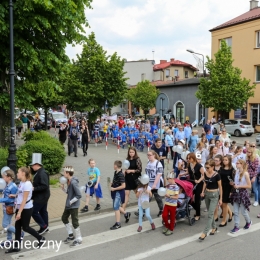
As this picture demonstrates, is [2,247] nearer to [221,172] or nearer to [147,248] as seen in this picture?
[147,248]

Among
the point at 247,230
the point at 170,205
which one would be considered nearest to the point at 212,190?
the point at 170,205

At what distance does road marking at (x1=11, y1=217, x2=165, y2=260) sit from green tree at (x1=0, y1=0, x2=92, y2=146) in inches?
255

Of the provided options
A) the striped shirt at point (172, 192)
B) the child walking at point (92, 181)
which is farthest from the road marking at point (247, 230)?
the child walking at point (92, 181)

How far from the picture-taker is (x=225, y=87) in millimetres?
27844

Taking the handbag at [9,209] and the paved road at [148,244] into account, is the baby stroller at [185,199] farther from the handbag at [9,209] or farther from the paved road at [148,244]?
the handbag at [9,209]

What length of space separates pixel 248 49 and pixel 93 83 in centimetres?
1830

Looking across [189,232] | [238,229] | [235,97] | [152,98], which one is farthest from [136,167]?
[152,98]

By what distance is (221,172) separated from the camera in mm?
7582

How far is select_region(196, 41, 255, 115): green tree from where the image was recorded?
28047 mm

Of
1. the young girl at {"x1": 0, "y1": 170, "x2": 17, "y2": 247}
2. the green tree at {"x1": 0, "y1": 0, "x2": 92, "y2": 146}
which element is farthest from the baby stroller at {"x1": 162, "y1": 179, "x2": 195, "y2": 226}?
the green tree at {"x1": 0, "y1": 0, "x2": 92, "y2": 146}

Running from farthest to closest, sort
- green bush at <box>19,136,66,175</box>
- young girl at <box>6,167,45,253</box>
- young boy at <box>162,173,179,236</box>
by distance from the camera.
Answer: green bush at <box>19,136,66,175</box> → young boy at <box>162,173,179,236</box> → young girl at <box>6,167,45,253</box>

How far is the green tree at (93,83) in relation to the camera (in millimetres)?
23062

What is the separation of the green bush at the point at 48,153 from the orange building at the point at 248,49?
79.3ft

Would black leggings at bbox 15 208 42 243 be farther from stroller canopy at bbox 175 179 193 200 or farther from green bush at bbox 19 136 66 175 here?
green bush at bbox 19 136 66 175
